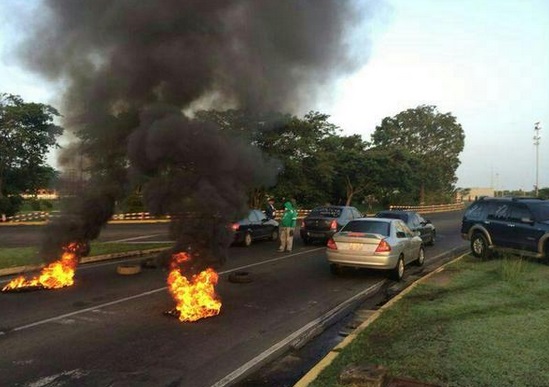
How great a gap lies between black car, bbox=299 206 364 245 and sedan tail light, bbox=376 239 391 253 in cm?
700

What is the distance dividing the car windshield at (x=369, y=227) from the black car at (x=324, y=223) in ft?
20.3

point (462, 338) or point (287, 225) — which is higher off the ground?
point (287, 225)

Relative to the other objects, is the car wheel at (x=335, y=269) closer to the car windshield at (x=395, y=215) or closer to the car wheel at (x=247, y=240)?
the car windshield at (x=395, y=215)

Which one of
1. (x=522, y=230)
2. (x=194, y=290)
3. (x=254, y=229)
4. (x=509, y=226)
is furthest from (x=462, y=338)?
(x=254, y=229)

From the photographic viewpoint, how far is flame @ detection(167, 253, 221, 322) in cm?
748

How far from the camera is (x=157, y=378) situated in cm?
507

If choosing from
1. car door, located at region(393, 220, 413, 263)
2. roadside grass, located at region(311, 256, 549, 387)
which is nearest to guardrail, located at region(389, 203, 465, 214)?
car door, located at region(393, 220, 413, 263)

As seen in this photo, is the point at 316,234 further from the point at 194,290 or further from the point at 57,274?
the point at 194,290

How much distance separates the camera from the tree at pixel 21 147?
121 feet

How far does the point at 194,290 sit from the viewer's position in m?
7.59

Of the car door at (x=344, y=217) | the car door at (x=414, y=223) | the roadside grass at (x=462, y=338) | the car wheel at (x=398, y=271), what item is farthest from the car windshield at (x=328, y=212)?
the roadside grass at (x=462, y=338)

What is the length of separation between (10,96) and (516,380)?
4190cm

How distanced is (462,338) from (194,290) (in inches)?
151

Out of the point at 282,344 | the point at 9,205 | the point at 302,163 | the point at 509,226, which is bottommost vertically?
the point at 282,344
